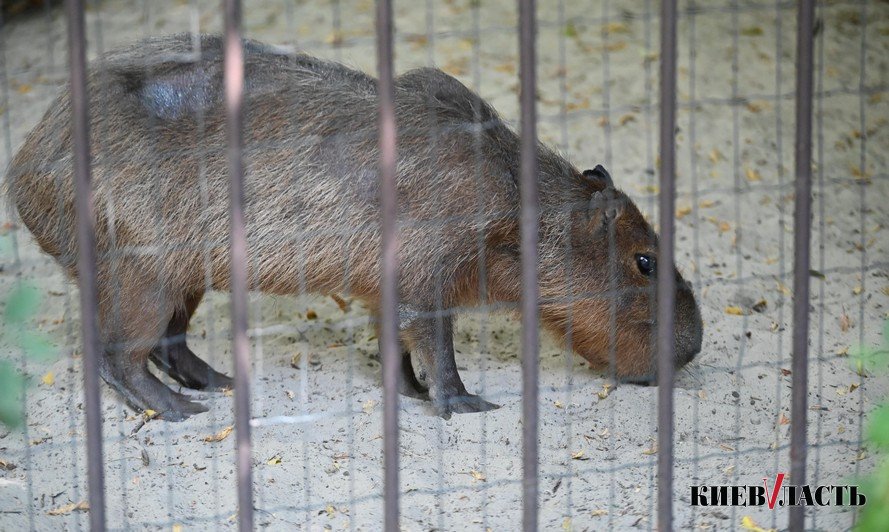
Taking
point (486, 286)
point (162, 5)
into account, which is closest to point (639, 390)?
point (486, 286)

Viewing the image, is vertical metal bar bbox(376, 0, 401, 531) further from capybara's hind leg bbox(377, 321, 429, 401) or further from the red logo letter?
capybara's hind leg bbox(377, 321, 429, 401)

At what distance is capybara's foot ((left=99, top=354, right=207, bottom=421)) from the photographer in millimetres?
4992

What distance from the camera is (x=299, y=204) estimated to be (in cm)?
482

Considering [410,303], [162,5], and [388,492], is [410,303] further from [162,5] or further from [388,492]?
[162,5]

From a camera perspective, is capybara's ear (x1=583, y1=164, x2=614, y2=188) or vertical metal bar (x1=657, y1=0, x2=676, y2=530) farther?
capybara's ear (x1=583, y1=164, x2=614, y2=188)

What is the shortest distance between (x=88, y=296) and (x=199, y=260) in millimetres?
1833

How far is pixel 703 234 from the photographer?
6453 millimetres

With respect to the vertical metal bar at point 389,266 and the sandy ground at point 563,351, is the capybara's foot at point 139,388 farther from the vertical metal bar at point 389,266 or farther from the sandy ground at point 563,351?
the vertical metal bar at point 389,266

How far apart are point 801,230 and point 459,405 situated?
6.49ft

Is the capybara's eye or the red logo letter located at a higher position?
the capybara's eye

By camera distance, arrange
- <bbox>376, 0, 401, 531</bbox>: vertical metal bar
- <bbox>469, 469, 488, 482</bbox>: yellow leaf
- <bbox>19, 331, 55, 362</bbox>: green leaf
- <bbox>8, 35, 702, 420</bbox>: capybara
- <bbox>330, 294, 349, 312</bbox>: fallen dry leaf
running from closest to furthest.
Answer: <bbox>19, 331, 55, 362</bbox>: green leaf, <bbox>376, 0, 401, 531</bbox>: vertical metal bar, <bbox>469, 469, 488, 482</bbox>: yellow leaf, <bbox>8, 35, 702, 420</bbox>: capybara, <bbox>330, 294, 349, 312</bbox>: fallen dry leaf

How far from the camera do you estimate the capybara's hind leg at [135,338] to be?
4.80 meters

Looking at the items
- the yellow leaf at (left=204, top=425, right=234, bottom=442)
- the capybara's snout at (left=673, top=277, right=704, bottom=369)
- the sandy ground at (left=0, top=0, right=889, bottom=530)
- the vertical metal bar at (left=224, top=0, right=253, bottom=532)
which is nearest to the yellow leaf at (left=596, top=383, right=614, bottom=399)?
the sandy ground at (left=0, top=0, right=889, bottom=530)

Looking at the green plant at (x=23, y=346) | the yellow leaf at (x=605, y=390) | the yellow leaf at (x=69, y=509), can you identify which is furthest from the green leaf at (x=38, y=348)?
the yellow leaf at (x=605, y=390)
